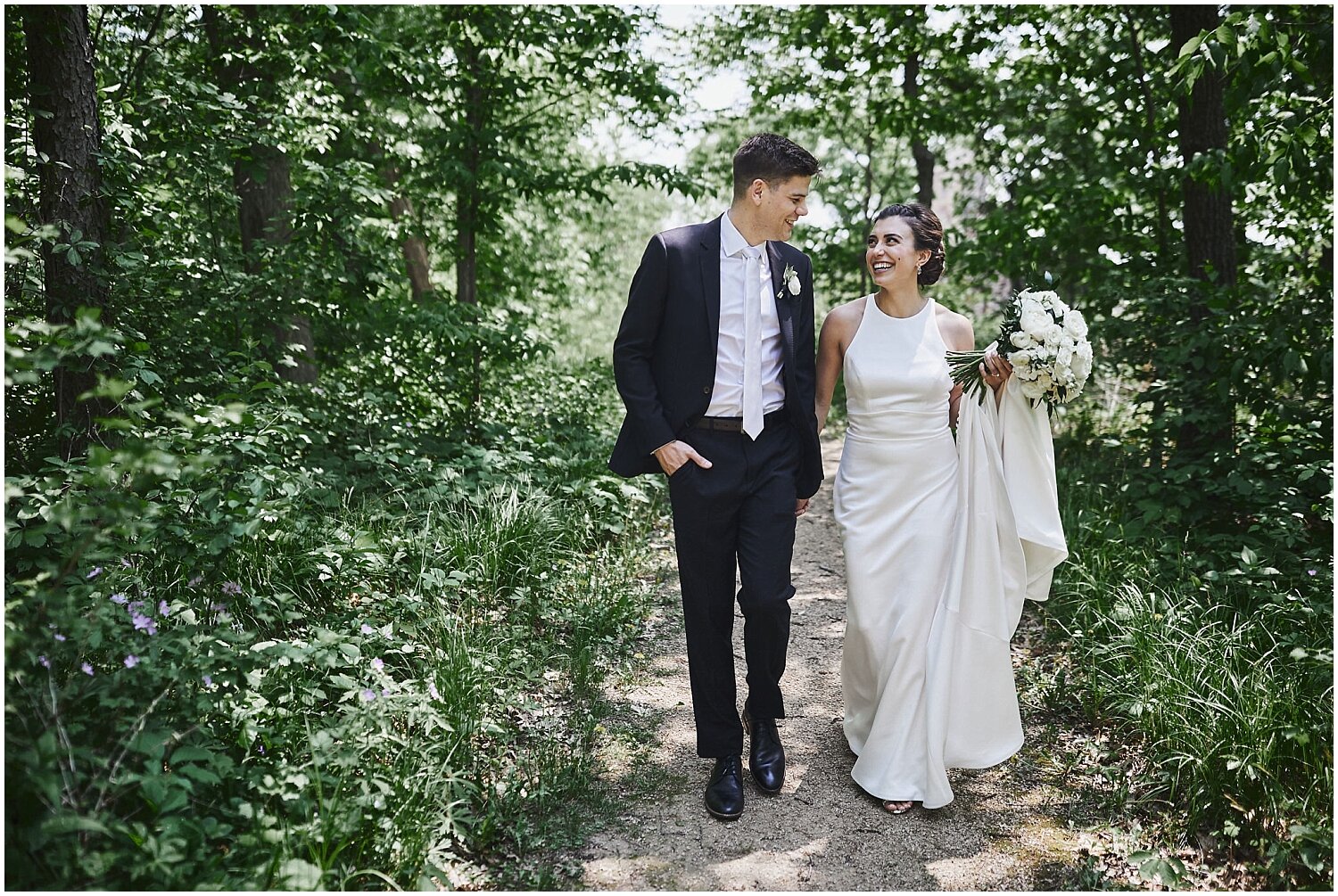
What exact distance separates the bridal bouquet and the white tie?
912 mm

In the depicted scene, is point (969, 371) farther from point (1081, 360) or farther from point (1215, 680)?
point (1215, 680)

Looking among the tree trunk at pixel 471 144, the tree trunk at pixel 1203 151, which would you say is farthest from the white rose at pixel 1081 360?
the tree trunk at pixel 471 144

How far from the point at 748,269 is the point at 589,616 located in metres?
2.28

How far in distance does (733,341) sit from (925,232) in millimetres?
944

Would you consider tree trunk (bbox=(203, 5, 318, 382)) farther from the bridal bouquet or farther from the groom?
the bridal bouquet

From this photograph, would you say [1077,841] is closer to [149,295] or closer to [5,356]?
[5,356]

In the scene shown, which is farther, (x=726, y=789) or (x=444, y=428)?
(x=444, y=428)

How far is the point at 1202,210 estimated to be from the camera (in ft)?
21.9

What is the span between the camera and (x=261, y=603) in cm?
359

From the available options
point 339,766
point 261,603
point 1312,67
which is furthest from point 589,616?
point 1312,67

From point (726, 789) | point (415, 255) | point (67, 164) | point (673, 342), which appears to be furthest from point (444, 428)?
point (726, 789)

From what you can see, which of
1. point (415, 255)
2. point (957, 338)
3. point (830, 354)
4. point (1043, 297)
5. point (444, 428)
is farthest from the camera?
point (415, 255)

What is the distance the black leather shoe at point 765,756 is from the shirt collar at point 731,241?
1822mm

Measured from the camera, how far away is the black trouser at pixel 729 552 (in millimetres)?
3342
